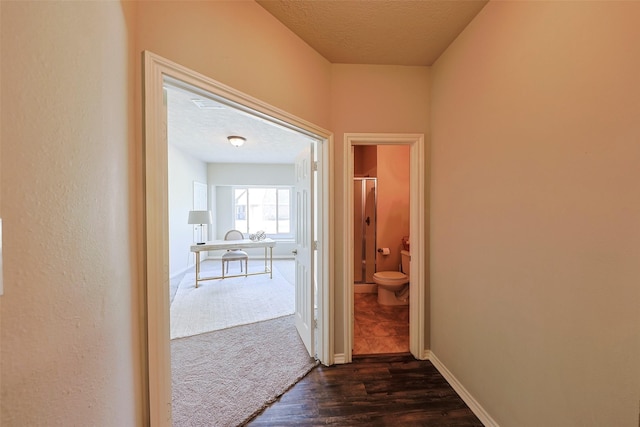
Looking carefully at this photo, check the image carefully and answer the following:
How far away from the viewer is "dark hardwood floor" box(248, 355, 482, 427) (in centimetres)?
153

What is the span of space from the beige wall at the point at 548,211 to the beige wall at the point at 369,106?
1.13 ft

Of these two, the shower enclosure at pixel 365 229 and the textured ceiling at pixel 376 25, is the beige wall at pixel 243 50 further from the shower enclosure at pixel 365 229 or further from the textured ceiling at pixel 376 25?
the shower enclosure at pixel 365 229

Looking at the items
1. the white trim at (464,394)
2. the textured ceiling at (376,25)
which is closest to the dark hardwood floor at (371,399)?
the white trim at (464,394)

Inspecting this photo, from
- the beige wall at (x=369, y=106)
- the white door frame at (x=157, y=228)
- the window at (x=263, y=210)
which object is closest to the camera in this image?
the white door frame at (x=157, y=228)

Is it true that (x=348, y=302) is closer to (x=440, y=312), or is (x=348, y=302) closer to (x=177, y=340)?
(x=440, y=312)

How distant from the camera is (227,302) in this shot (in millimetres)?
3525

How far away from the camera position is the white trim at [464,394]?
4.87 ft

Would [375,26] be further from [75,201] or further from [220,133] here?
[220,133]

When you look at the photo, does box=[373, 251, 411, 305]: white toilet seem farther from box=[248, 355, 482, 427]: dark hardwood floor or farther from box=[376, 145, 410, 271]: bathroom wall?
box=[248, 355, 482, 427]: dark hardwood floor

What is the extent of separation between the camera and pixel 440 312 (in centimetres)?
201

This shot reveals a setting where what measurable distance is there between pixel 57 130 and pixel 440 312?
239 centimetres

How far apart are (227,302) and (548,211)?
3.64m

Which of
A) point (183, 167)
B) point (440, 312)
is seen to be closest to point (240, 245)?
point (183, 167)

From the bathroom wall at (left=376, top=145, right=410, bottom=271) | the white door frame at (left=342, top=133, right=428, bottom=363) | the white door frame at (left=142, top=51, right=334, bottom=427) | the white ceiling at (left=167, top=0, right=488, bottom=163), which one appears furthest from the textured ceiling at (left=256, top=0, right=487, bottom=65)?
the bathroom wall at (left=376, top=145, right=410, bottom=271)
